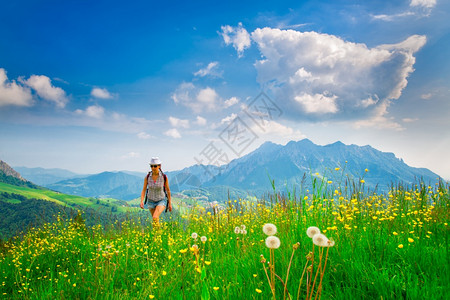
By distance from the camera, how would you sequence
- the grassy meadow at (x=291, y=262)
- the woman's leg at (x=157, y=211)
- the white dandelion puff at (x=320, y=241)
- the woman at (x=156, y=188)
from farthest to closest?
the woman at (x=156, y=188), the woman's leg at (x=157, y=211), the grassy meadow at (x=291, y=262), the white dandelion puff at (x=320, y=241)

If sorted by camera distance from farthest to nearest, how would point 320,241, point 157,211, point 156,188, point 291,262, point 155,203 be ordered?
1. point 155,203
2. point 156,188
3. point 157,211
4. point 291,262
5. point 320,241

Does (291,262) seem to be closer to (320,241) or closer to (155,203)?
(320,241)

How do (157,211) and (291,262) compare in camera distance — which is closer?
(291,262)

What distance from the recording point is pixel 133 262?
201 inches

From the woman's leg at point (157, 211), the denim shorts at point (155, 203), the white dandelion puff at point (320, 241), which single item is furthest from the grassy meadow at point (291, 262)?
the denim shorts at point (155, 203)

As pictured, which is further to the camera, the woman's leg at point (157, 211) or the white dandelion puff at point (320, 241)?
the woman's leg at point (157, 211)

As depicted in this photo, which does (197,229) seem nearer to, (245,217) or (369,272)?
(245,217)

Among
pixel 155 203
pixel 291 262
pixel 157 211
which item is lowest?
pixel 157 211

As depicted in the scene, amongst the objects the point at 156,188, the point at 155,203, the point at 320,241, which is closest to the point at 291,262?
the point at 320,241

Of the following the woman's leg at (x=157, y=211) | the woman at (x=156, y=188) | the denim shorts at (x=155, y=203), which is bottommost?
the woman's leg at (x=157, y=211)

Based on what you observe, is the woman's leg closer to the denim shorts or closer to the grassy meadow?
the denim shorts

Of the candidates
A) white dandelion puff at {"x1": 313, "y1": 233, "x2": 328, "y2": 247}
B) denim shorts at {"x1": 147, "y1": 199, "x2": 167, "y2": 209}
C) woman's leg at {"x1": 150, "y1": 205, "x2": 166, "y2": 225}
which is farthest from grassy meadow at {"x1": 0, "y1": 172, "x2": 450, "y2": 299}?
denim shorts at {"x1": 147, "y1": 199, "x2": 167, "y2": 209}

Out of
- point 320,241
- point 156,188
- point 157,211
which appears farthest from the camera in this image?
point 156,188

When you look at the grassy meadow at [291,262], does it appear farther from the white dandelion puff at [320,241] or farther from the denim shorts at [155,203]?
the denim shorts at [155,203]
